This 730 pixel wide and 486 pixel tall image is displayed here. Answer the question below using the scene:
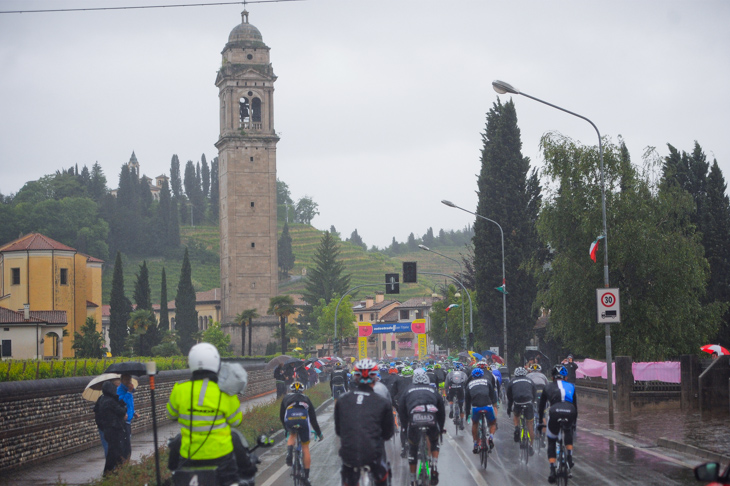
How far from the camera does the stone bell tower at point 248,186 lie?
9288 centimetres

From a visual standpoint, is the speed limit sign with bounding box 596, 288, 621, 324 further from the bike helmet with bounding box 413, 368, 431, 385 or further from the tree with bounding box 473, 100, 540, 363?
the tree with bounding box 473, 100, 540, 363

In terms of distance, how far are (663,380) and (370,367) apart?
2165 cm

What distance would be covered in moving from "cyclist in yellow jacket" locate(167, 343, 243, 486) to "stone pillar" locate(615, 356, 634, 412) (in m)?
22.5

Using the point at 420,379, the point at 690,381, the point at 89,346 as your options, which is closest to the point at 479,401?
the point at 420,379

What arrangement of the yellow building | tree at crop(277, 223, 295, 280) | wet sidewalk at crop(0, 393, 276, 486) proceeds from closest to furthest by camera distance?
wet sidewalk at crop(0, 393, 276, 486) → the yellow building → tree at crop(277, 223, 295, 280)

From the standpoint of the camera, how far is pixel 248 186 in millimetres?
93875

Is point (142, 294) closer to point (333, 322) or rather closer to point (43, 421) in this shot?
point (333, 322)

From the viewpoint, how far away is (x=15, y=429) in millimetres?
15430

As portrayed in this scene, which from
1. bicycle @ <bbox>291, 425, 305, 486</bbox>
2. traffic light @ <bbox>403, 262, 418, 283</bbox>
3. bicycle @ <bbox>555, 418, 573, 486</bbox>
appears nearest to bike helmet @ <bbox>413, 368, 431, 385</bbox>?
bicycle @ <bbox>291, 425, 305, 486</bbox>

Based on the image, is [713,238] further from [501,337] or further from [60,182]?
[60,182]

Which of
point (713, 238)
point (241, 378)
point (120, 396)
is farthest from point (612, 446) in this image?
point (713, 238)

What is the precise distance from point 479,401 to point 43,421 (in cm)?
845

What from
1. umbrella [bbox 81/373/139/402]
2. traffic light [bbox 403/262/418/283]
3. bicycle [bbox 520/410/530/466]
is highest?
traffic light [bbox 403/262/418/283]

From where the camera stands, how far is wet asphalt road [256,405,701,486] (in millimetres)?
13250
